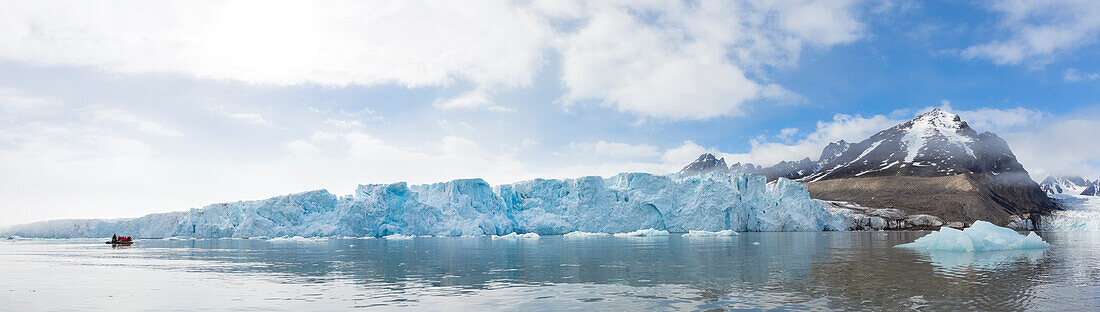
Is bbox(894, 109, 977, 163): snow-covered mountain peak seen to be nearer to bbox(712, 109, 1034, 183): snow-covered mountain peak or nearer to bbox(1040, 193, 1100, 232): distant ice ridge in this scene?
bbox(712, 109, 1034, 183): snow-covered mountain peak

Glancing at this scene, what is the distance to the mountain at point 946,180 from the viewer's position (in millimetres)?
132250

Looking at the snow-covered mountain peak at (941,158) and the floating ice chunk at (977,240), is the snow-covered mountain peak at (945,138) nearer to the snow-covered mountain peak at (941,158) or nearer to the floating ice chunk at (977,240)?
the snow-covered mountain peak at (941,158)

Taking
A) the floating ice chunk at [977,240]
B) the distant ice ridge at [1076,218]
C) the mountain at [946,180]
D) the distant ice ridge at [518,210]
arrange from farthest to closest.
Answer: the mountain at [946,180]
the distant ice ridge at [1076,218]
the distant ice ridge at [518,210]
the floating ice chunk at [977,240]

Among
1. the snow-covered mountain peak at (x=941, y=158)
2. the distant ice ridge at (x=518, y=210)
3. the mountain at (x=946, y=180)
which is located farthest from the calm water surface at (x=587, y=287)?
the snow-covered mountain peak at (x=941, y=158)

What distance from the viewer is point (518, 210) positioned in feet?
272

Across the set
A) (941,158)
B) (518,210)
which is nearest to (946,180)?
(941,158)

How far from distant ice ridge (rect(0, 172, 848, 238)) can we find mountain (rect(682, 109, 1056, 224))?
62.3 meters

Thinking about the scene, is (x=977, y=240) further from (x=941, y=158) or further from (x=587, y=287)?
(x=941, y=158)

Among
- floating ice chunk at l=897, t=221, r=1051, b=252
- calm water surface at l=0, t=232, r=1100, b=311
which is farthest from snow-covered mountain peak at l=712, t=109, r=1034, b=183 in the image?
calm water surface at l=0, t=232, r=1100, b=311

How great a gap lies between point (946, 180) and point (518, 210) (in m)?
114

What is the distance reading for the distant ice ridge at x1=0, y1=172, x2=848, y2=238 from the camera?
7444 centimetres

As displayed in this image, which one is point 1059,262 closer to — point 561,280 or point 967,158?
point 561,280

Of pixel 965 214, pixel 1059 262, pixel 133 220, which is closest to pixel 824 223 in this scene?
pixel 965 214

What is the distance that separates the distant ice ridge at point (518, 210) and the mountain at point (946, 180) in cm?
6234
